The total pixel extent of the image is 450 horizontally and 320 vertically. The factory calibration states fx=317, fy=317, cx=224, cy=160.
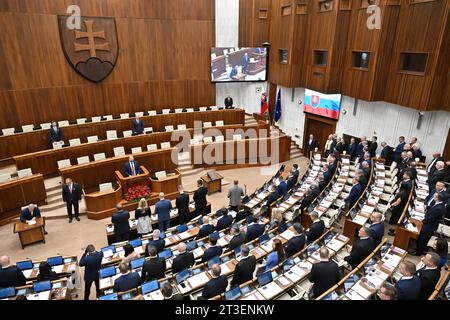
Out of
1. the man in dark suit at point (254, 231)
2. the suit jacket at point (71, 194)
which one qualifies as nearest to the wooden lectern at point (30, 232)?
the suit jacket at point (71, 194)

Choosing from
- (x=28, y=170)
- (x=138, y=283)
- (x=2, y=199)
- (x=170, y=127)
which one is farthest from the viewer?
(x=170, y=127)

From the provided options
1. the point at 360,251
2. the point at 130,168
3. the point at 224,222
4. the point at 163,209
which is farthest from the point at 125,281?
the point at 130,168

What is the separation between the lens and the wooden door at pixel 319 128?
46.0 feet

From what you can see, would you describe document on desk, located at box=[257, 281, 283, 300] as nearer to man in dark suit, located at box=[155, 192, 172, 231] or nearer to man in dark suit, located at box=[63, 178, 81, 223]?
man in dark suit, located at box=[155, 192, 172, 231]

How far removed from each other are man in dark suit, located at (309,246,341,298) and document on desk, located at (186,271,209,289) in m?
1.75

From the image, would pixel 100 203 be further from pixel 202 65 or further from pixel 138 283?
pixel 202 65

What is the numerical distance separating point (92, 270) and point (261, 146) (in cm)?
930

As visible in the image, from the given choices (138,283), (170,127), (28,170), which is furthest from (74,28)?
(138,283)

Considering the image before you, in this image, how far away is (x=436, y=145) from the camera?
10344mm

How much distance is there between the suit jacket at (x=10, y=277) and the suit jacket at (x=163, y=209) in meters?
3.06

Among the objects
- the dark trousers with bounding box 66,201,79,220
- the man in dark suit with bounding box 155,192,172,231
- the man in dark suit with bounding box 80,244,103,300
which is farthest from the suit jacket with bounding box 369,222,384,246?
the dark trousers with bounding box 66,201,79,220

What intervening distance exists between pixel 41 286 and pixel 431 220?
24.6 ft

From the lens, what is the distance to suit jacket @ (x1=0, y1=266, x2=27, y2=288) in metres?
5.35

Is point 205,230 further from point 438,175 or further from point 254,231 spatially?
point 438,175
